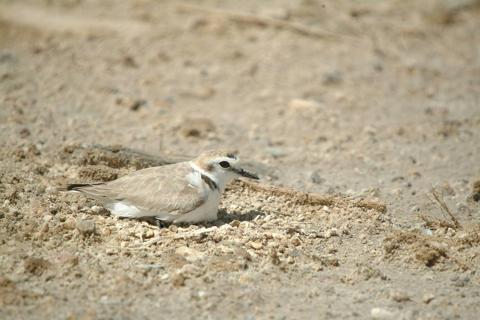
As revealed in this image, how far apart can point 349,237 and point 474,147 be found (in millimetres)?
3804

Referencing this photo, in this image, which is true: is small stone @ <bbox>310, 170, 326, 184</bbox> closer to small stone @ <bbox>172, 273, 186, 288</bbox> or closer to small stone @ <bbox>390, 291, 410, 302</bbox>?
small stone @ <bbox>390, 291, 410, 302</bbox>

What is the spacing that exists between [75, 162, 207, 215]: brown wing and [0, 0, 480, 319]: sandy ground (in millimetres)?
198

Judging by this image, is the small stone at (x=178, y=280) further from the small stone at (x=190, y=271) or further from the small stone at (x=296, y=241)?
the small stone at (x=296, y=241)

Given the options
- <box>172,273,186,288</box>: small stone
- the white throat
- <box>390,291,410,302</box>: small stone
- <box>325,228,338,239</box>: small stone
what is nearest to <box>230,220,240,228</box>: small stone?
the white throat

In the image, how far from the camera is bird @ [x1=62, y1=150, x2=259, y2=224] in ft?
20.6

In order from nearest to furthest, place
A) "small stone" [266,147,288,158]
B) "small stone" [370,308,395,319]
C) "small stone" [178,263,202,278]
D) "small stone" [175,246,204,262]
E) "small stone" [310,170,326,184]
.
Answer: "small stone" [370,308,395,319]
"small stone" [178,263,202,278]
"small stone" [175,246,204,262]
"small stone" [310,170,326,184]
"small stone" [266,147,288,158]

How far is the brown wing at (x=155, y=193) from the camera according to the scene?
20.6 feet

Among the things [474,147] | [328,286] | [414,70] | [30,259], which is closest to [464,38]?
[414,70]

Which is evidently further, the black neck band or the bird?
the black neck band

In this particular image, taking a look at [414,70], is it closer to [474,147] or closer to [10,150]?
[474,147]

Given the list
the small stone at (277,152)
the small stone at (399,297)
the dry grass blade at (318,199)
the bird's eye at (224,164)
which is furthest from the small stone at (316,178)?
the small stone at (399,297)

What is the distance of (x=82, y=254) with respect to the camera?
5.73 m

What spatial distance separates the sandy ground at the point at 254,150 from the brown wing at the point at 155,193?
0.20m

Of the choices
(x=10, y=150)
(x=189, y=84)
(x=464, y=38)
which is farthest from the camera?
(x=464, y=38)
